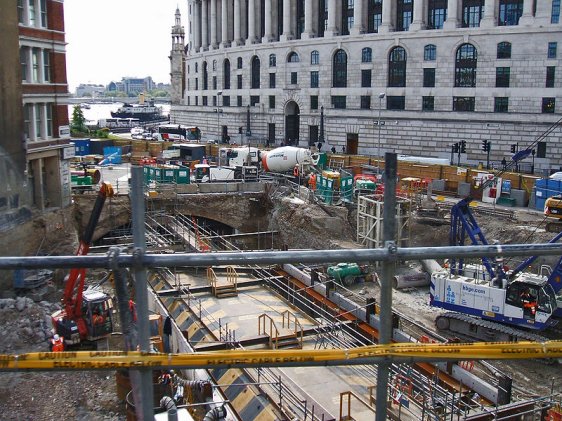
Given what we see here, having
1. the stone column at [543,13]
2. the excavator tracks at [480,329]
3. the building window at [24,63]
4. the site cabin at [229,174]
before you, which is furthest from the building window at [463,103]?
the building window at [24,63]

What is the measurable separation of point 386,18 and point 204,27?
43.6 metres

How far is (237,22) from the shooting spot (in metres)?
95.0

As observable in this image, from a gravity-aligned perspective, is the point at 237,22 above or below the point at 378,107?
above

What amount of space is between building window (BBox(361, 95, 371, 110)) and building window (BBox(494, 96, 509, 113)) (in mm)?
15814

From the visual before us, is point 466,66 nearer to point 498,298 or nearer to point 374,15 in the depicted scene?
point 374,15

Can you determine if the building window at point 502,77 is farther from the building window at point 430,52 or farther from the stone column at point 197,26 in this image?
the stone column at point 197,26

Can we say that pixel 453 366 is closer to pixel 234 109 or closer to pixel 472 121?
pixel 472 121

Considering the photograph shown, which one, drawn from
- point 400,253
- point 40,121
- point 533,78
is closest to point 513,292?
point 400,253

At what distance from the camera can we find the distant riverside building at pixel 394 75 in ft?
208

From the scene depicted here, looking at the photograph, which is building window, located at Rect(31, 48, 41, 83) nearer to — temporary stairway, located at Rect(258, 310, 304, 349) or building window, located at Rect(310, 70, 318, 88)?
temporary stairway, located at Rect(258, 310, 304, 349)

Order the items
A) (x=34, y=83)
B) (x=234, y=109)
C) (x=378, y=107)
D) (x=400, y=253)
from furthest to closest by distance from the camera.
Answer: (x=234, y=109), (x=378, y=107), (x=34, y=83), (x=400, y=253)

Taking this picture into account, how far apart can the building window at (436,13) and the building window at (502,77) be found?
33.3 ft

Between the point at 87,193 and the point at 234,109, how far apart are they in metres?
50.0

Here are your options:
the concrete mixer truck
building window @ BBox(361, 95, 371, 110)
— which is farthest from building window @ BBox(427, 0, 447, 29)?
the concrete mixer truck
